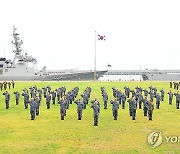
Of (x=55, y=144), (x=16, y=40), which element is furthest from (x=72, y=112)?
(x=16, y=40)

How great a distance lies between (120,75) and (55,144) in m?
145

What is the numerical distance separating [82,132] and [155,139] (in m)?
3.58

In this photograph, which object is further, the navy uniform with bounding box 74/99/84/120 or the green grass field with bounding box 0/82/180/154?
the navy uniform with bounding box 74/99/84/120

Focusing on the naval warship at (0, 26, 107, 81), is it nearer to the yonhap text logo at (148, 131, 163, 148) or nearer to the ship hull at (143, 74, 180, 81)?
the ship hull at (143, 74, 180, 81)

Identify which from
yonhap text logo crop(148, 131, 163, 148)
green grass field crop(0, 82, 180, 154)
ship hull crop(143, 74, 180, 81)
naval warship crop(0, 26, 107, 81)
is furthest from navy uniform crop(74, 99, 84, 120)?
ship hull crop(143, 74, 180, 81)

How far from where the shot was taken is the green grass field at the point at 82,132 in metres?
15.3

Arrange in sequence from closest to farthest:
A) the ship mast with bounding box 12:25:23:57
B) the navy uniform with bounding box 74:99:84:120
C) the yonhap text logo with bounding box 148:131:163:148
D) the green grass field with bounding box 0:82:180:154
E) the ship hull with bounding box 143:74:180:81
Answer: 1. the green grass field with bounding box 0:82:180:154
2. the yonhap text logo with bounding box 148:131:163:148
3. the navy uniform with bounding box 74:99:84:120
4. the ship mast with bounding box 12:25:23:57
5. the ship hull with bounding box 143:74:180:81

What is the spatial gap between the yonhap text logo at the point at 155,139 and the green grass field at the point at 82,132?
20 centimetres

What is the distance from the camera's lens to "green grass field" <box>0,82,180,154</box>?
15.3 metres

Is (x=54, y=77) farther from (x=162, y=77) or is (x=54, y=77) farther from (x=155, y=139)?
(x=155, y=139)

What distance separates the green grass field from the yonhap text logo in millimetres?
203

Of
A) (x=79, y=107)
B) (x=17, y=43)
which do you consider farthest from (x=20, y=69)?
(x=79, y=107)

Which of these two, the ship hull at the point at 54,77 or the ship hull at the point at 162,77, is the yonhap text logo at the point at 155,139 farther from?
the ship hull at the point at 162,77

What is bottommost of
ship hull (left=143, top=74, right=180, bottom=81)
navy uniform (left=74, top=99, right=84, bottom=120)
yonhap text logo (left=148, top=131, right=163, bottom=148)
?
yonhap text logo (left=148, top=131, right=163, bottom=148)
